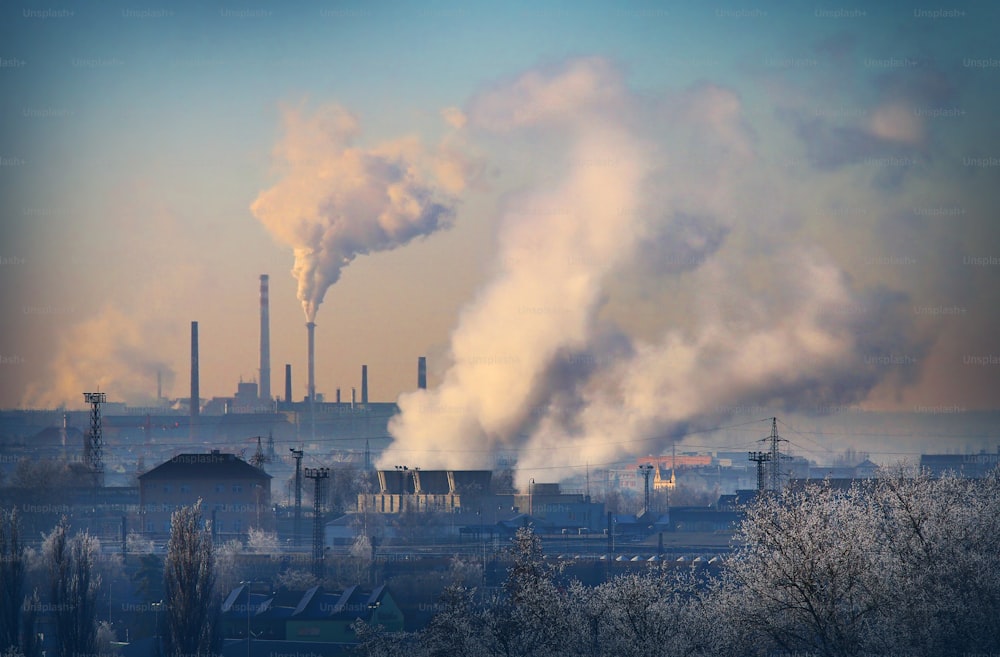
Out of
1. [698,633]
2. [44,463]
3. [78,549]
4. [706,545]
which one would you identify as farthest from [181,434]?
[698,633]

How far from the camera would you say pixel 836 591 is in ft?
74.4

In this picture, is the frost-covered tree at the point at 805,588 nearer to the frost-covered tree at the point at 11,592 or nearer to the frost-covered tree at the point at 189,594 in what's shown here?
the frost-covered tree at the point at 189,594

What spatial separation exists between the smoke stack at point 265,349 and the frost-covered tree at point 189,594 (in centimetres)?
6421

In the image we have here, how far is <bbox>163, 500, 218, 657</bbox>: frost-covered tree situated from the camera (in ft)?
130

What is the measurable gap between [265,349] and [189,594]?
72.9 m

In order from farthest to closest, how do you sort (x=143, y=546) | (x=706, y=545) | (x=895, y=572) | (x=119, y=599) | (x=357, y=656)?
(x=706, y=545), (x=143, y=546), (x=119, y=599), (x=357, y=656), (x=895, y=572)

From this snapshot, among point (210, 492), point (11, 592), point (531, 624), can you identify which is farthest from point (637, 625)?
point (210, 492)

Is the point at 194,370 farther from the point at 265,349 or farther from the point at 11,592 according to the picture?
the point at 11,592

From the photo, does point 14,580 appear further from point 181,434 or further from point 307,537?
point 181,434

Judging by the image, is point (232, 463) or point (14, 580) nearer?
point (14, 580)

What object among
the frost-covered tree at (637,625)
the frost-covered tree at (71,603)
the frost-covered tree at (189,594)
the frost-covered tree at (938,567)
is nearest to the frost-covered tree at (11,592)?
the frost-covered tree at (71,603)

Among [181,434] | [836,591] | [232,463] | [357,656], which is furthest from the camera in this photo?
[181,434]

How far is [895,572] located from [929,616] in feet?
4.78

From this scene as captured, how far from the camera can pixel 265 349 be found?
112688mm
